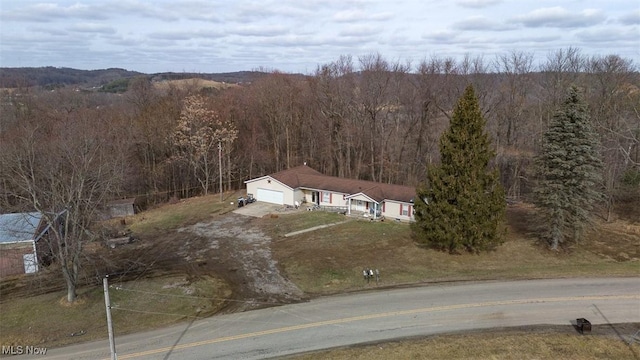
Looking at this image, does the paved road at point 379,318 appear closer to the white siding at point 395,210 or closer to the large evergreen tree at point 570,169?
the large evergreen tree at point 570,169

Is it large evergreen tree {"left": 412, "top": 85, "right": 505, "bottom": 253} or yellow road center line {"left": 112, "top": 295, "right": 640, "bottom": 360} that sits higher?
large evergreen tree {"left": 412, "top": 85, "right": 505, "bottom": 253}

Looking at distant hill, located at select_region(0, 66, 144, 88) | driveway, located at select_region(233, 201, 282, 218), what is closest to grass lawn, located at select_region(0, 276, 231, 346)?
driveway, located at select_region(233, 201, 282, 218)

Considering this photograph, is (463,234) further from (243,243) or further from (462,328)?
(243,243)

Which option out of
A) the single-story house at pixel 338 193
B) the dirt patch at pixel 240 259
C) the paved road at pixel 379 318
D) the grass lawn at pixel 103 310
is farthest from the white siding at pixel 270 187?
the paved road at pixel 379 318

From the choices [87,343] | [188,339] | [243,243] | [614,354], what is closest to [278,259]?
[243,243]

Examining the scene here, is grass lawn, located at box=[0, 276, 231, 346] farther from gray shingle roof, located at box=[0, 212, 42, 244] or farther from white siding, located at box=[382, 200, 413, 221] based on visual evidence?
white siding, located at box=[382, 200, 413, 221]
